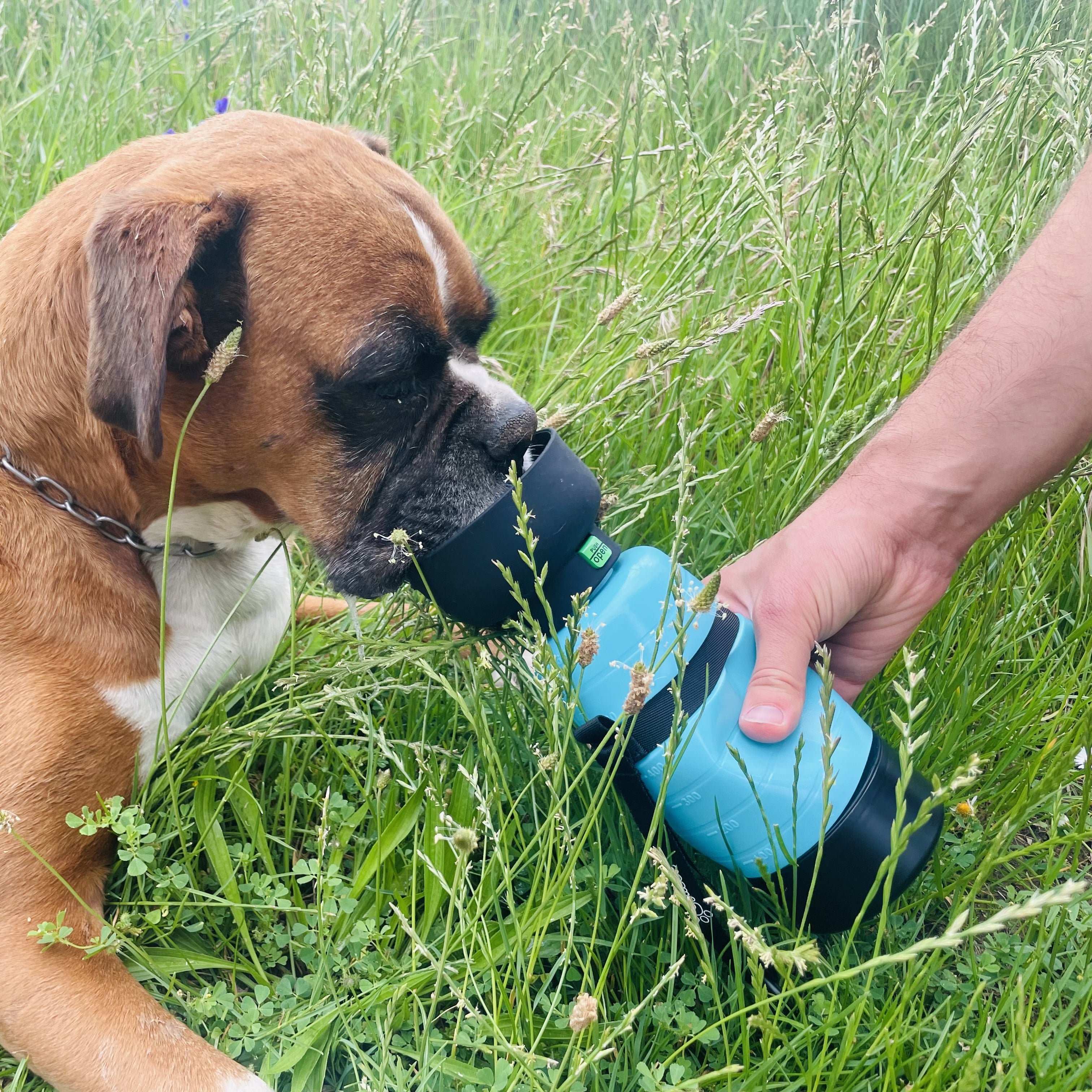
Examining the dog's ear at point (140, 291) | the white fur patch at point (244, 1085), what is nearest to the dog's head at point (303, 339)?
the dog's ear at point (140, 291)

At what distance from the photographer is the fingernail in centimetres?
160

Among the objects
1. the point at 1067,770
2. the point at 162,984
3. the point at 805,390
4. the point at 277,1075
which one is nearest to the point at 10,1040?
the point at 162,984

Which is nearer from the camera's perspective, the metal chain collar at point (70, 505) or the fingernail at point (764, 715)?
the fingernail at point (764, 715)

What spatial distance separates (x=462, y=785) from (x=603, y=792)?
0.57 m

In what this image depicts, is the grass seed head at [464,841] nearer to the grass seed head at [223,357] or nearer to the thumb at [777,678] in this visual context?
the thumb at [777,678]

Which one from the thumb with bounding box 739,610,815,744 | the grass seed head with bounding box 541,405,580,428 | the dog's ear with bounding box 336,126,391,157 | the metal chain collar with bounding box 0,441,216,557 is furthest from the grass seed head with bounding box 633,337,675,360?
the metal chain collar with bounding box 0,441,216,557

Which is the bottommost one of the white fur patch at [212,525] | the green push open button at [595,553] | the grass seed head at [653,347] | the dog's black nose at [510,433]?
the white fur patch at [212,525]

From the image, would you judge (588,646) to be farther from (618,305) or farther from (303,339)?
(618,305)

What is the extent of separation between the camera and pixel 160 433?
1.70 m

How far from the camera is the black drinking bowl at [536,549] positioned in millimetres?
1758

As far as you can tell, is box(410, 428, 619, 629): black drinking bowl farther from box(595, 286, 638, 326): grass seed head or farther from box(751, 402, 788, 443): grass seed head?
box(595, 286, 638, 326): grass seed head

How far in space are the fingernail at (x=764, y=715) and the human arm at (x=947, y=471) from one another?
0.50 ft

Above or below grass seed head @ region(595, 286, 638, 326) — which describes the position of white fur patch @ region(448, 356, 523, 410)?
below

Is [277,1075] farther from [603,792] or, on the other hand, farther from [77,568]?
[77,568]
